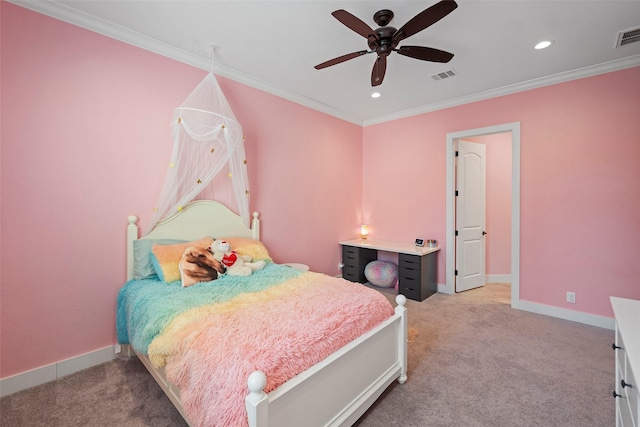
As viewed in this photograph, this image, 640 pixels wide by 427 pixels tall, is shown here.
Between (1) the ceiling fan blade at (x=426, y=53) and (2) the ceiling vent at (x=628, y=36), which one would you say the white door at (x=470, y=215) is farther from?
(1) the ceiling fan blade at (x=426, y=53)

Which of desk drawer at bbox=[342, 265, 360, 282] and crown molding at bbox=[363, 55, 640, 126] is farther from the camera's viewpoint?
desk drawer at bbox=[342, 265, 360, 282]

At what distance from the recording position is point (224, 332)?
1.48m

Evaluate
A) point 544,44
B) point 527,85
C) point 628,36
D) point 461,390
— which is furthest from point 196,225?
point 628,36

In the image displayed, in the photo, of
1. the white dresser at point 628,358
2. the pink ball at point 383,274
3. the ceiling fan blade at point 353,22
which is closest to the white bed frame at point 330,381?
the white dresser at point 628,358

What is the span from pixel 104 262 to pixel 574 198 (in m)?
4.83

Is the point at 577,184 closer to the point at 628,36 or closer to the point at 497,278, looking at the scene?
the point at 628,36

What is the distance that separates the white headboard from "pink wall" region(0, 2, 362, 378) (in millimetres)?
95

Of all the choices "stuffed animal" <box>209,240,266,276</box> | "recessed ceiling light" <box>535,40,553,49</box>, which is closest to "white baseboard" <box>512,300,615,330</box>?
"recessed ceiling light" <box>535,40,553,49</box>

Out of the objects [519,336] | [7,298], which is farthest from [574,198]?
[7,298]

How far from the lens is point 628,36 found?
243cm

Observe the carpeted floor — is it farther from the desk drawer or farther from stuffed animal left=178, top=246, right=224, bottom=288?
the desk drawer

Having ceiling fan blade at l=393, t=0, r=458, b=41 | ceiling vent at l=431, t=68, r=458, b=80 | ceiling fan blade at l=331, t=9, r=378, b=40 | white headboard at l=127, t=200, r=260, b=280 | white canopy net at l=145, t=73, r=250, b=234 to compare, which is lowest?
white headboard at l=127, t=200, r=260, b=280

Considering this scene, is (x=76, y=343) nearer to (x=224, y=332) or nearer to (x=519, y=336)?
(x=224, y=332)

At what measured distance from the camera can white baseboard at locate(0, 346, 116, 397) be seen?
1.95 metres
